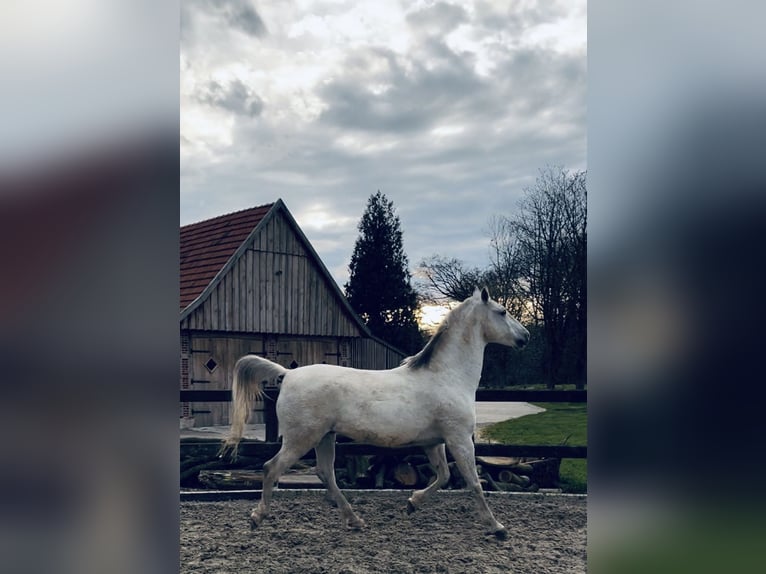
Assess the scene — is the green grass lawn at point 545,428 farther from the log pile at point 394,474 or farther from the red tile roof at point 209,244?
the red tile roof at point 209,244

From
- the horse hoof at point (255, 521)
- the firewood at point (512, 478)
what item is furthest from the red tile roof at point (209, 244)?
the horse hoof at point (255, 521)

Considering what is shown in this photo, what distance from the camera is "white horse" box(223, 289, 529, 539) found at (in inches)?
173

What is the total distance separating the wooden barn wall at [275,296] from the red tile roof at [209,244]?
267 mm

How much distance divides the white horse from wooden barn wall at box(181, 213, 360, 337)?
606 centimetres

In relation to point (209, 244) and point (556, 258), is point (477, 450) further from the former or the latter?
point (209, 244)

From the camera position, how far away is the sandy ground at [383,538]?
146 inches

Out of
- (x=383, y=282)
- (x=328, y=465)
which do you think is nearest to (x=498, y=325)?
(x=328, y=465)

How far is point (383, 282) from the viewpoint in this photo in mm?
14305
